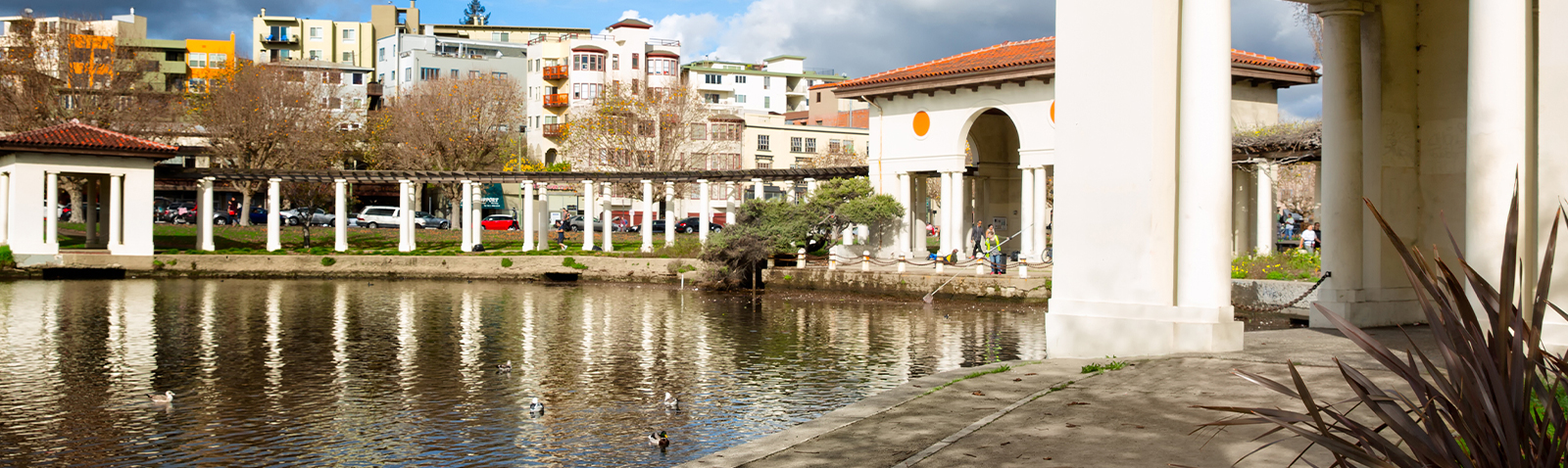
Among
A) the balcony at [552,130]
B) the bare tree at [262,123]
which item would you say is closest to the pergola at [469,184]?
the bare tree at [262,123]

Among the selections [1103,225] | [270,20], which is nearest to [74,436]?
[1103,225]

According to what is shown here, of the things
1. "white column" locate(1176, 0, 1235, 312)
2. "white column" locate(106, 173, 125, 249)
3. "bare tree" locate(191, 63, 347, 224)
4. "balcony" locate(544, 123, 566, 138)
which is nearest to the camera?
"white column" locate(1176, 0, 1235, 312)

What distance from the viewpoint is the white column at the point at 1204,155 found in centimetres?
1125

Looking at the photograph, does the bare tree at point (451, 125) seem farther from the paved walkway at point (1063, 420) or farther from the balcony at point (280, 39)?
the paved walkway at point (1063, 420)

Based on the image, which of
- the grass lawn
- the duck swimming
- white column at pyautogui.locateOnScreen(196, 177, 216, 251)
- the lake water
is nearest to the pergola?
white column at pyautogui.locateOnScreen(196, 177, 216, 251)

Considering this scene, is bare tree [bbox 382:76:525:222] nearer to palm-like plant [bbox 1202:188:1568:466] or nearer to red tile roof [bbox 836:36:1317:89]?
red tile roof [bbox 836:36:1317:89]

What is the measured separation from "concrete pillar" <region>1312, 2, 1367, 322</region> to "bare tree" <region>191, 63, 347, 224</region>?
4751 cm

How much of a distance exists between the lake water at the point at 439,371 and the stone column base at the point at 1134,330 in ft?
8.35

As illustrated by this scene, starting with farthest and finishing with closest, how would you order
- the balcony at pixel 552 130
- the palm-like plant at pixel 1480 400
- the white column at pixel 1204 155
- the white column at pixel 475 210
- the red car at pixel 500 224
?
the balcony at pixel 552 130, the red car at pixel 500 224, the white column at pixel 475 210, the white column at pixel 1204 155, the palm-like plant at pixel 1480 400

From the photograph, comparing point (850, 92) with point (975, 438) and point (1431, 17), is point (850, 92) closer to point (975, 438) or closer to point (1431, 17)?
point (1431, 17)

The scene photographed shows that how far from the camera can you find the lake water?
1055 centimetres

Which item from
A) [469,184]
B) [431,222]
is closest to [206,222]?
[469,184]

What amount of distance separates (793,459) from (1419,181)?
1034 centimetres

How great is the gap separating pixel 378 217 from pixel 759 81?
39.0m
